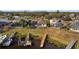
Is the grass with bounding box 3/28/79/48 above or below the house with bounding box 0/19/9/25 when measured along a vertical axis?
below

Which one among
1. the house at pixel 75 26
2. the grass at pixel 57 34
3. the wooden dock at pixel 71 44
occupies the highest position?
the house at pixel 75 26

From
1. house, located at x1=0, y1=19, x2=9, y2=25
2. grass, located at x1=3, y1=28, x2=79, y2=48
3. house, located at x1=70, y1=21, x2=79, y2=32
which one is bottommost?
grass, located at x1=3, y1=28, x2=79, y2=48

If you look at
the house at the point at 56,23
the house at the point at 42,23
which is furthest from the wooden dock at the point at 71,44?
the house at the point at 42,23

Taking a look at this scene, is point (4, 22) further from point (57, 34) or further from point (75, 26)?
point (75, 26)

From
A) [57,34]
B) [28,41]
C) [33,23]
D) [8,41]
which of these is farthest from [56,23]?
[8,41]

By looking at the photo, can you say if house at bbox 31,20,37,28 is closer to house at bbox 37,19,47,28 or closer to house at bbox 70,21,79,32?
house at bbox 37,19,47,28

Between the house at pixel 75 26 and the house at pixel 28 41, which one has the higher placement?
the house at pixel 75 26

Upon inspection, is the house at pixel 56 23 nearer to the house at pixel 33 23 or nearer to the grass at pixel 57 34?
the grass at pixel 57 34

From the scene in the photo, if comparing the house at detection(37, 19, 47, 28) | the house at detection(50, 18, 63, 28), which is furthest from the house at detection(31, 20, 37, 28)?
the house at detection(50, 18, 63, 28)

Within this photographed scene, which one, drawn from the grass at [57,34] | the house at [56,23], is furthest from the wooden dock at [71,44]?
the house at [56,23]

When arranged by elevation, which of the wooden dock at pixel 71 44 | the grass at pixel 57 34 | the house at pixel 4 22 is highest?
the house at pixel 4 22

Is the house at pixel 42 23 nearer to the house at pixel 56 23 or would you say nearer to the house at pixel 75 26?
the house at pixel 56 23
